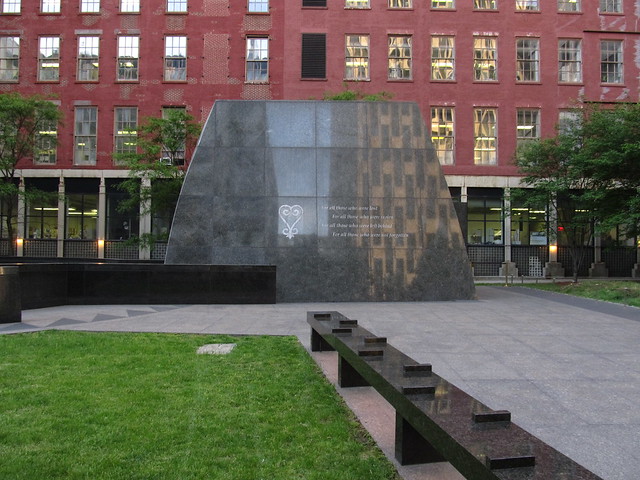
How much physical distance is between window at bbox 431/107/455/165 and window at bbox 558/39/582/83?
809 cm

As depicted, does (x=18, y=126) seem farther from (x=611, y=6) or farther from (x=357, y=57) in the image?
(x=611, y=6)

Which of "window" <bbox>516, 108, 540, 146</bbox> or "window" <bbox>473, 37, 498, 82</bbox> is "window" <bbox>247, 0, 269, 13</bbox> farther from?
"window" <bbox>516, 108, 540, 146</bbox>

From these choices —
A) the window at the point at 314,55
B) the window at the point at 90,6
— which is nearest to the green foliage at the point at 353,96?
the window at the point at 314,55

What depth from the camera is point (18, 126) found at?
2994cm

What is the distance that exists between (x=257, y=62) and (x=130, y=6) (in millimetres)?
9515

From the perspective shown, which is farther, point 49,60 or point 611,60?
point 611,60

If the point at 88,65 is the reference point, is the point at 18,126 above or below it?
below

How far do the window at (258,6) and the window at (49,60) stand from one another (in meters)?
13.3

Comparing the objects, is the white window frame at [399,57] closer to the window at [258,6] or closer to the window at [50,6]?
the window at [258,6]

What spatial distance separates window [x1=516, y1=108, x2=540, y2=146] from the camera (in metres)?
34.2

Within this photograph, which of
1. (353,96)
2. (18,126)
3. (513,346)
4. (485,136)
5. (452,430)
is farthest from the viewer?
(485,136)

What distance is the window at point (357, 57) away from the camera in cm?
3419

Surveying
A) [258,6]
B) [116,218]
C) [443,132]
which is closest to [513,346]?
[443,132]

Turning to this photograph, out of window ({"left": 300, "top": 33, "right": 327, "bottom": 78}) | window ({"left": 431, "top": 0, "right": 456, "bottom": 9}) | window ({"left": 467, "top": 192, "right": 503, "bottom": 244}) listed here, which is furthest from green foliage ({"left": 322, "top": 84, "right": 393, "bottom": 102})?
window ({"left": 467, "top": 192, "right": 503, "bottom": 244})
